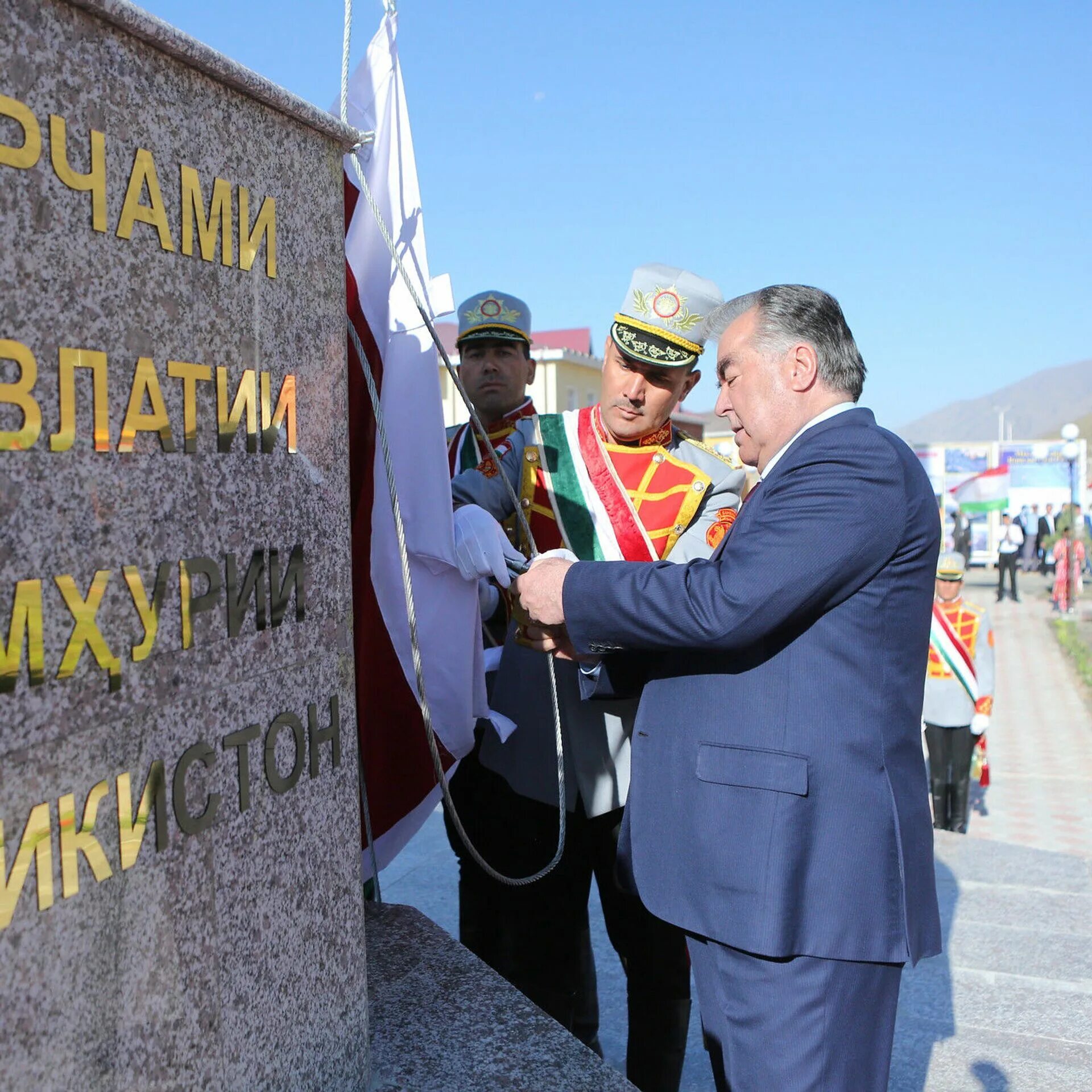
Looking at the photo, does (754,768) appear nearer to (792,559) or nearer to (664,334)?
(792,559)

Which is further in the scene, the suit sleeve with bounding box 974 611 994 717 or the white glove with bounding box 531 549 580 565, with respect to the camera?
the suit sleeve with bounding box 974 611 994 717

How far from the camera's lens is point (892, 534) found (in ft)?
5.60

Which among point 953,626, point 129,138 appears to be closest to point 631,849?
point 129,138

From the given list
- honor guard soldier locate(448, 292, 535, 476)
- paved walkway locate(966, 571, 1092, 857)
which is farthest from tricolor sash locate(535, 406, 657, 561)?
paved walkway locate(966, 571, 1092, 857)

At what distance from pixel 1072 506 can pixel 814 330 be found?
744 inches

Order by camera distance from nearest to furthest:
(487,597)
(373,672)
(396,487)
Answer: (396,487)
(373,672)
(487,597)

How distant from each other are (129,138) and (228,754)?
759 millimetres

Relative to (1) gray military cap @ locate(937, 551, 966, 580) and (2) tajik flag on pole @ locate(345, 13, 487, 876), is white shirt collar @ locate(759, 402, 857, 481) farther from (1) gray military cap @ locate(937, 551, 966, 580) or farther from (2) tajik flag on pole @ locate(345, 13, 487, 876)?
(1) gray military cap @ locate(937, 551, 966, 580)

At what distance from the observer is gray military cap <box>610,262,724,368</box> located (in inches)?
97.2

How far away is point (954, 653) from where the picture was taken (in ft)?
20.4

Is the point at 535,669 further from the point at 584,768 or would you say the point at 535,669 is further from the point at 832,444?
the point at 832,444

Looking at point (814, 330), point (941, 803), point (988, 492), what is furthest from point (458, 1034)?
point (988, 492)

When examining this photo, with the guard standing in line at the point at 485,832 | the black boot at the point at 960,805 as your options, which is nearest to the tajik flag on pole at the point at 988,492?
the black boot at the point at 960,805

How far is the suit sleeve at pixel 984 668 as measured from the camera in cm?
624
